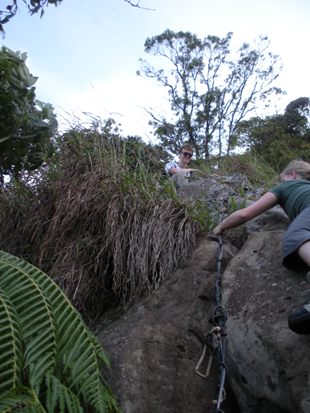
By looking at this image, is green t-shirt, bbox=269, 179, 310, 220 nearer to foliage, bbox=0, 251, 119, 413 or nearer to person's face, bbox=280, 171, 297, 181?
person's face, bbox=280, 171, 297, 181

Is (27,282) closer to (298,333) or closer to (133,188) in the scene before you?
(298,333)

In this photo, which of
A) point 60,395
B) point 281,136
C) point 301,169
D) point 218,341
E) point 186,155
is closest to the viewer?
point 60,395

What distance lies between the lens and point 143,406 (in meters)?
2.32

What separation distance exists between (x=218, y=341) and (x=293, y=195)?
120 centimetres

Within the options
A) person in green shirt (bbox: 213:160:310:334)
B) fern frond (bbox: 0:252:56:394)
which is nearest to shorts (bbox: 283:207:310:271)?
person in green shirt (bbox: 213:160:310:334)

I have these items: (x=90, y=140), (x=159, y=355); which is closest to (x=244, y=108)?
(x=90, y=140)

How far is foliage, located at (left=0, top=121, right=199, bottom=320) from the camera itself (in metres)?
3.05

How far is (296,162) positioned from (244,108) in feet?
81.5

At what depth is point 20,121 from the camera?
3.92 meters

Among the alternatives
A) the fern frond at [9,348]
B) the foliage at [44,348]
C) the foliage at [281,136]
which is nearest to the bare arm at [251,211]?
the foliage at [44,348]

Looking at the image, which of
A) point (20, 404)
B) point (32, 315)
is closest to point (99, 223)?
point (32, 315)

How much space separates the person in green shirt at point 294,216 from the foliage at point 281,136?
11.2 ft

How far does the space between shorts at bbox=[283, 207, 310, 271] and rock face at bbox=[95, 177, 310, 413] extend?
0.07 metres

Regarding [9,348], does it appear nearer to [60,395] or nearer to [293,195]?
[60,395]
